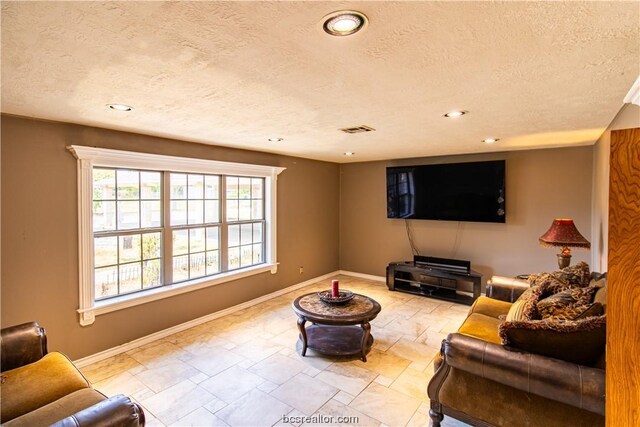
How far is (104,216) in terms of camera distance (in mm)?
3330

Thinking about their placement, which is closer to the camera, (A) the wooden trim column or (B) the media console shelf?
(A) the wooden trim column

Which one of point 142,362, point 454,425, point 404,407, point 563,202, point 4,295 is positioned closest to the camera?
point 454,425

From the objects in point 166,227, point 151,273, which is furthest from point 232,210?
point 151,273

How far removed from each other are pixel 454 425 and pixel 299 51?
104 inches

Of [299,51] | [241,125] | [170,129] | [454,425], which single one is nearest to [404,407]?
[454,425]

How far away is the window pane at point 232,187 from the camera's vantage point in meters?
4.56

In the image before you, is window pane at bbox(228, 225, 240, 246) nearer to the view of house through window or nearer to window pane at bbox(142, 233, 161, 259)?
the view of house through window

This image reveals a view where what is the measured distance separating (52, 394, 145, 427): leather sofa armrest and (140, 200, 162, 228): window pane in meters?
2.49

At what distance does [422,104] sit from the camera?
242cm

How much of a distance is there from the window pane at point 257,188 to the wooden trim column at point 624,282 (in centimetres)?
429

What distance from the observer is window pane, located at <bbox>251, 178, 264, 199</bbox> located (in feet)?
16.3

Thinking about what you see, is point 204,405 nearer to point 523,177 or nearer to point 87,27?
point 87,27

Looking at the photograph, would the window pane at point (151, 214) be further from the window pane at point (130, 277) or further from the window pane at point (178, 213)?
the window pane at point (130, 277)

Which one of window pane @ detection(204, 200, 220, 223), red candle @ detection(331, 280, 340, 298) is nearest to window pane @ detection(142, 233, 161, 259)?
window pane @ detection(204, 200, 220, 223)
